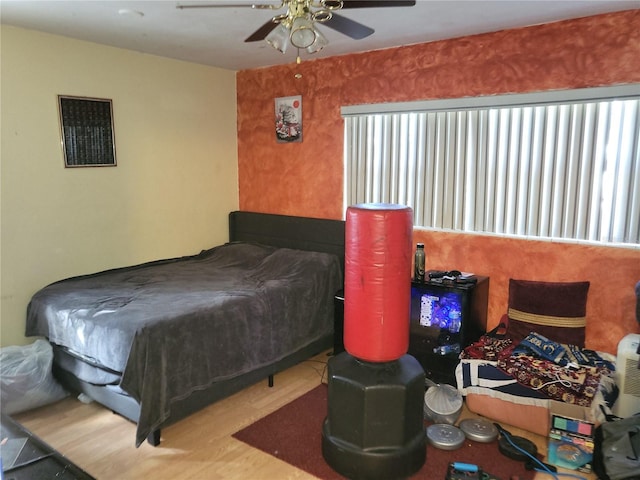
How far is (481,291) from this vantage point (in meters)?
3.40

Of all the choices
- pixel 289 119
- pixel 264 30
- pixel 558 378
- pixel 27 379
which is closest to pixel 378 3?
pixel 264 30

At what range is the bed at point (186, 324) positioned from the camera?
2.67 metres

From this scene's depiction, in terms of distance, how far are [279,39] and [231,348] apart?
1865 millimetres

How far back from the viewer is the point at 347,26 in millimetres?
2260

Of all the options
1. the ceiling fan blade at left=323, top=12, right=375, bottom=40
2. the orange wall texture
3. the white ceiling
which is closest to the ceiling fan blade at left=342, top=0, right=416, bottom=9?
the ceiling fan blade at left=323, top=12, right=375, bottom=40

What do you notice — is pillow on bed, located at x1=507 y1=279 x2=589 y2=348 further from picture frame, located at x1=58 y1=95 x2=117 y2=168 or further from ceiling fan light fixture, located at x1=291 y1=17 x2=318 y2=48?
picture frame, located at x1=58 y1=95 x2=117 y2=168

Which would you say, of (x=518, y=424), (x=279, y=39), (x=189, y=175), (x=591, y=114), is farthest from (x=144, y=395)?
(x=591, y=114)

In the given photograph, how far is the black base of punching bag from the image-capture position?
2344mm

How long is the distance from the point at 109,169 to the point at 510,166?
122 inches

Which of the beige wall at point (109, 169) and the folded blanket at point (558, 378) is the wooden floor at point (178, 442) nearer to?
the folded blanket at point (558, 378)

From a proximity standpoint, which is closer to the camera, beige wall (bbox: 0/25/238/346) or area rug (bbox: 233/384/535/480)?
area rug (bbox: 233/384/535/480)

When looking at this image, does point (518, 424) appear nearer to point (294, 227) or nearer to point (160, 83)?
point (294, 227)

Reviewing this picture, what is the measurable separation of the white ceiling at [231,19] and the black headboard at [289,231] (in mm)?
1498

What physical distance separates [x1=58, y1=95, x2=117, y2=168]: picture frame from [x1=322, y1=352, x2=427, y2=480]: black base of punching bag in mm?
2609
